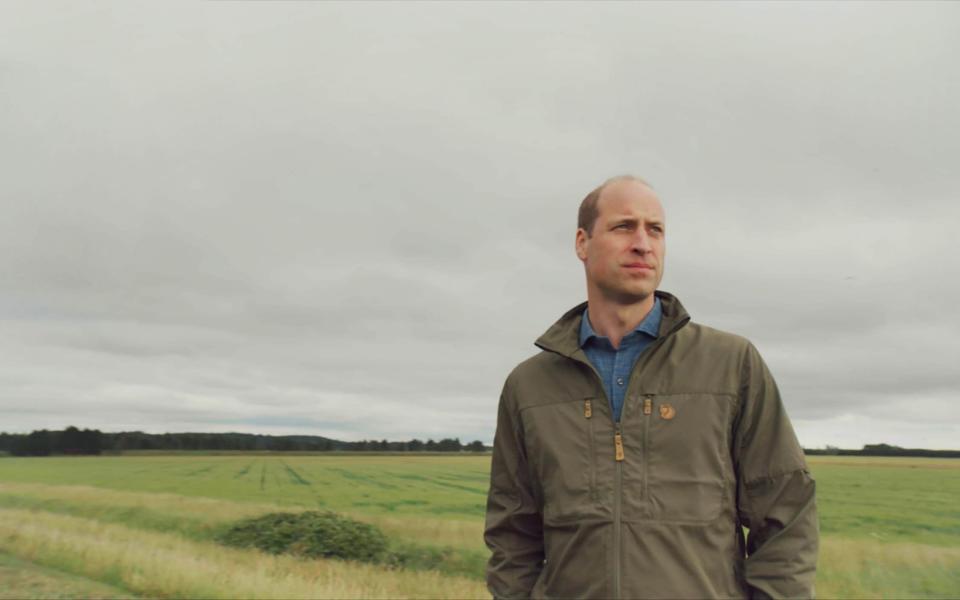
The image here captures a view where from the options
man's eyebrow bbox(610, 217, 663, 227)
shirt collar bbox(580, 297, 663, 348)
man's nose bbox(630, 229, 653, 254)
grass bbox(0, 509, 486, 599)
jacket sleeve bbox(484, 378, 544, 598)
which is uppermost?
man's eyebrow bbox(610, 217, 663, 227)

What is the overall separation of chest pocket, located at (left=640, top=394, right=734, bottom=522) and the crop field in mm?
21223

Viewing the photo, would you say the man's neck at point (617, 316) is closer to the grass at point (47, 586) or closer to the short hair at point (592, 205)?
the short hair at point (592, 205)

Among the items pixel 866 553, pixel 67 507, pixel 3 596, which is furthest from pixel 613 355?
pixel 67 507

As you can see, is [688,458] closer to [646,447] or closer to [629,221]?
[646,447]

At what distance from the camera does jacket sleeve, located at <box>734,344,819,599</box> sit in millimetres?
3424

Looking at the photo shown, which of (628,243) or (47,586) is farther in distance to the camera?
(47,586)

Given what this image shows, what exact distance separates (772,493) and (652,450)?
54 cm

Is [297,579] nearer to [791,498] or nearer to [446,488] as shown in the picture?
[791,498]

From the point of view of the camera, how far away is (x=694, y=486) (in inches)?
137

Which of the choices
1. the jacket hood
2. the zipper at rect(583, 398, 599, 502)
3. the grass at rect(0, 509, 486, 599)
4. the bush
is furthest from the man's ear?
the bush

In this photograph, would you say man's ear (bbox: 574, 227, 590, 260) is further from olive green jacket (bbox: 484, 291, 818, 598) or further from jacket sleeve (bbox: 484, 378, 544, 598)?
jacket sleeve (bbox: 484, 378, 544, 598)

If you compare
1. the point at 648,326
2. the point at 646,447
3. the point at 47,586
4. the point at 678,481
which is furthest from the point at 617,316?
the point at 47,586

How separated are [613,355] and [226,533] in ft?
116

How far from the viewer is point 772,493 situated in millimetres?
3510
